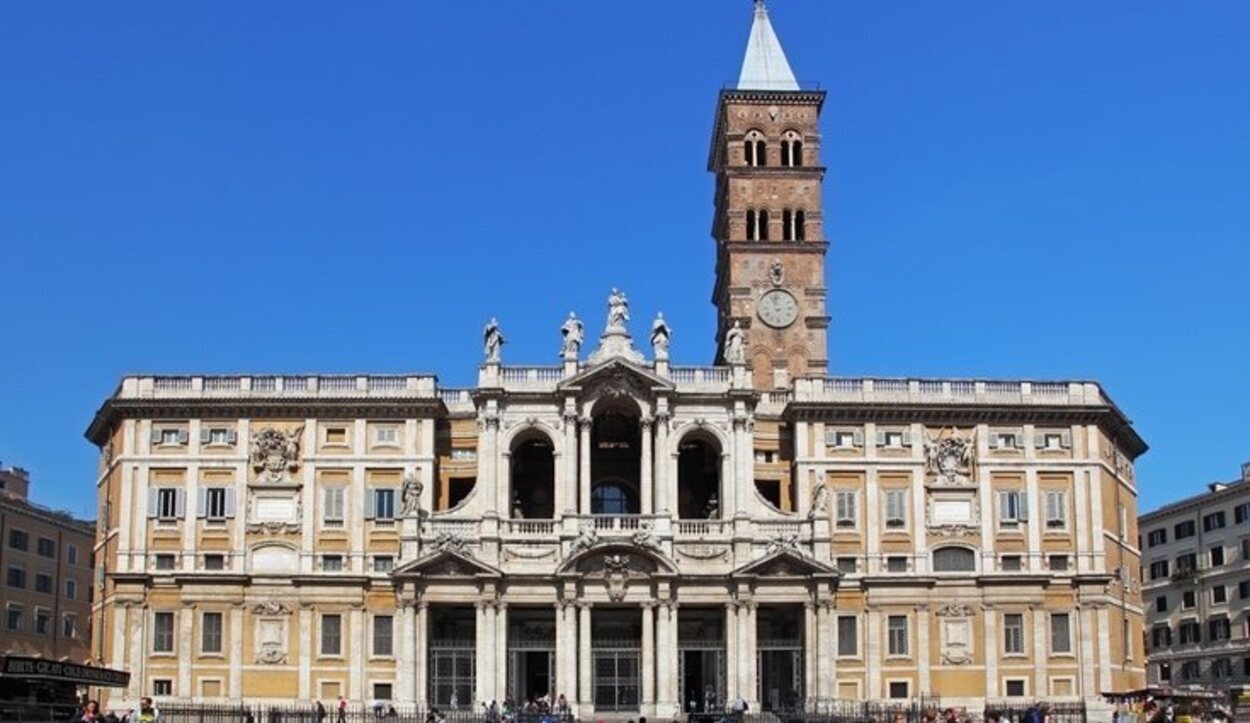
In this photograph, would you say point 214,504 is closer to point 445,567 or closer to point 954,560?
point 445,567

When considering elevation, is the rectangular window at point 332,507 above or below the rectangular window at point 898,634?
above

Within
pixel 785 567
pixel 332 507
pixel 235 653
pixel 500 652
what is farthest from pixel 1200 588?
pixel 235 653

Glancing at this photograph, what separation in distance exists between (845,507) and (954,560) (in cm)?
541

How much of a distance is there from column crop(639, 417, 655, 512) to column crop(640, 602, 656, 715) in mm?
4440

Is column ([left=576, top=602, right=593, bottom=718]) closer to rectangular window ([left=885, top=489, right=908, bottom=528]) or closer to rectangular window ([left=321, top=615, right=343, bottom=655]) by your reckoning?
rectangular window ([left=321, top=615, right=343, bottom=655])

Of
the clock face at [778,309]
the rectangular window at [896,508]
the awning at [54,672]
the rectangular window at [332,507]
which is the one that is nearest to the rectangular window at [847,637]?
the rectangular window at [896,508]

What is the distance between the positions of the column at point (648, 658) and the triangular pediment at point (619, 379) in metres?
9.55

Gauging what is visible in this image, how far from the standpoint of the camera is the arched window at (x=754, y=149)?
307 feet

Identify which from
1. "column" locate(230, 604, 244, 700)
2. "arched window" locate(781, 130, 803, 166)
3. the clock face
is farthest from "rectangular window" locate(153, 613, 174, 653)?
"arched window" locate(781, 130, 803, 166)

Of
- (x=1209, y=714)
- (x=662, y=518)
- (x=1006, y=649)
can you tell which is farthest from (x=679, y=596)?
(x=1209, y=714)

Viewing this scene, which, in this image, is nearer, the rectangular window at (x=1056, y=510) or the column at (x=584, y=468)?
the column at (x=584, y=468)

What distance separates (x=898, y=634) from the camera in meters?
77.4

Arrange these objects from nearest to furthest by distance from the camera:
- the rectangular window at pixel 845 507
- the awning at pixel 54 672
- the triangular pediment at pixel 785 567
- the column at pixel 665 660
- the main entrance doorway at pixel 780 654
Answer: the awning at pixel 54 672 < the column at pixel 665 660 < the triangular pediment at pixel 785 567 < the main entrance doorway at pixel 780 654 < the rectangular window at pixel 845 507

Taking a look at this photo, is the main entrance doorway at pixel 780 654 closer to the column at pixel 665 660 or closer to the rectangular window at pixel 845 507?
the column at pixel 665 660
